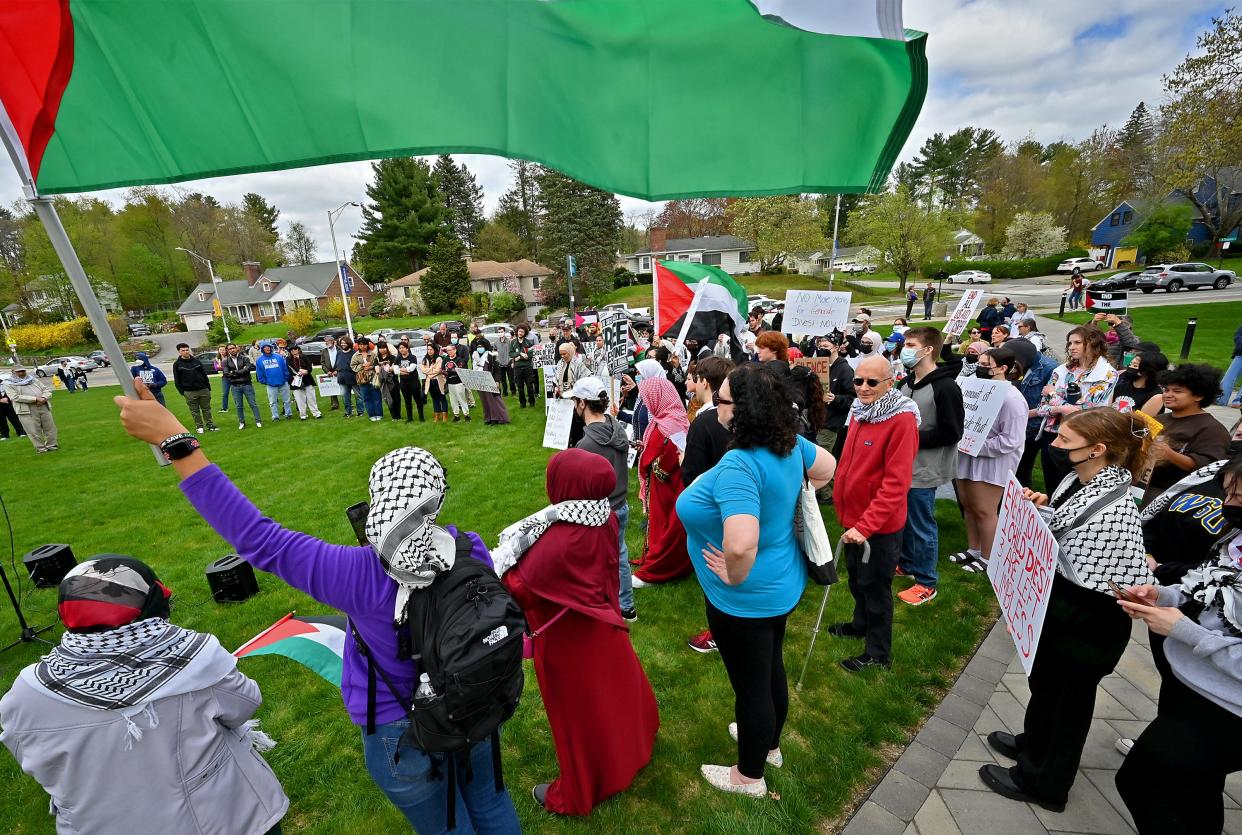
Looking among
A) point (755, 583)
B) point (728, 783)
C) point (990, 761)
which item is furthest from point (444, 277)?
→ point (990, 761)

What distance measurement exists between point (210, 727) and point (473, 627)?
1210 millimetres

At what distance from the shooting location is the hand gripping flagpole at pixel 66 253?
171cm

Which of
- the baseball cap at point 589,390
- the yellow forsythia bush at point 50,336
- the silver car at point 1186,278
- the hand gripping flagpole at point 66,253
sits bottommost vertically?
the yellow forsythia bush at point 50,336

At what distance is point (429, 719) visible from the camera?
1.78 meters

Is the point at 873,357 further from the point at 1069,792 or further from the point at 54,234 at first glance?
the point at 54,234

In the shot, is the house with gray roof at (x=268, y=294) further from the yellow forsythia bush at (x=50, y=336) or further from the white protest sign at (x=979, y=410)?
the white protest sign at (x=979, y=410)

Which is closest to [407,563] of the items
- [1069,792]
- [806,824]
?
[806,824]

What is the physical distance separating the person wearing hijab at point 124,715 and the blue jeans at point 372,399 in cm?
1187

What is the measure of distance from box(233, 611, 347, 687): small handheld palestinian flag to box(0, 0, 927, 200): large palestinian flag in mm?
2448

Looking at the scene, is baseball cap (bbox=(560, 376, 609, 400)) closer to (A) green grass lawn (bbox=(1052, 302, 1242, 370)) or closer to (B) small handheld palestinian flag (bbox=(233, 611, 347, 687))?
(B) small handheld palestinian flag (bbox=(233, 611, 347, 687))

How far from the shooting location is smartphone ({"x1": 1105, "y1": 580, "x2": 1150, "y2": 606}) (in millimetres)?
2295

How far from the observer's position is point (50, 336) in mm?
43562

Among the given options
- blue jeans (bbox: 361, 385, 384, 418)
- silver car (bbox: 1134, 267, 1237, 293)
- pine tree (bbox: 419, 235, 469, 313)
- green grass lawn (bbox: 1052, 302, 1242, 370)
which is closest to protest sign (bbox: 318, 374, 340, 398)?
blue jeans (bbox: 361, 385, 384, 418)

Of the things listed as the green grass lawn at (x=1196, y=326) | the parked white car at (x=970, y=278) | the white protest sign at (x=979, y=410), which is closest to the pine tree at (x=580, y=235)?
the parked white car at (x=970, y=278)
